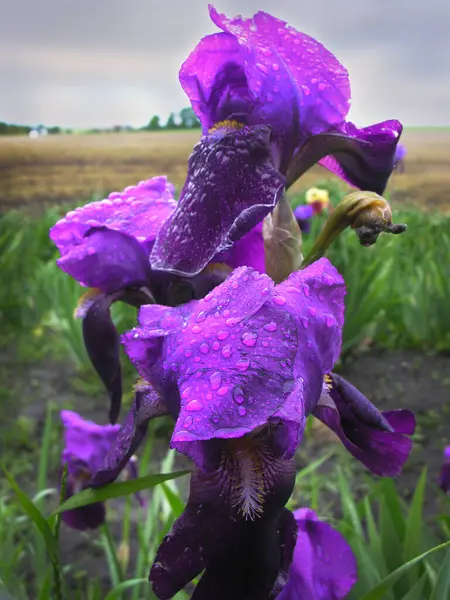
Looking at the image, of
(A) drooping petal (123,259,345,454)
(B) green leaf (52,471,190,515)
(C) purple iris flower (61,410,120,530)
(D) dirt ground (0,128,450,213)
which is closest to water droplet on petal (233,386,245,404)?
(A) drooping petal (123,259,345,454)

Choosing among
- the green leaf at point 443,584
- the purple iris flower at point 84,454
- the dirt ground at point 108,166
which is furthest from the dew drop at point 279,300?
the dirt ground at point 108,166

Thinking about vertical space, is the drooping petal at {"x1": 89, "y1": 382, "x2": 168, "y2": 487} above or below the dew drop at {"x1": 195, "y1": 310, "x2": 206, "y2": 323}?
below

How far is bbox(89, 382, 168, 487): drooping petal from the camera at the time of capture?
18.9 inches

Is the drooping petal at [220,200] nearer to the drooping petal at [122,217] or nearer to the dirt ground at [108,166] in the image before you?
the drooping petal at [122,217]

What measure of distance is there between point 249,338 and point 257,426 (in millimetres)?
54

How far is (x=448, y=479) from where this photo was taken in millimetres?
957

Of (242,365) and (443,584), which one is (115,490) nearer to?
(242,365)

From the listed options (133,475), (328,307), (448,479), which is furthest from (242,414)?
(448,479)

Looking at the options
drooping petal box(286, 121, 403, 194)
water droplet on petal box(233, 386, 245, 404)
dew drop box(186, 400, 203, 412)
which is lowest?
dew drop box(186, 400, 203, 412)

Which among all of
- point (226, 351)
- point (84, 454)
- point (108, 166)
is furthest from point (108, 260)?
point (108, 166)

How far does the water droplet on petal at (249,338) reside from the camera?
352 millimetres

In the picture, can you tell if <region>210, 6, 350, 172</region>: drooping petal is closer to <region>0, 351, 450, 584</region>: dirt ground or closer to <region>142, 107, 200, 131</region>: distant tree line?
<region>142, 107, 200, 131</region>: distant tree line

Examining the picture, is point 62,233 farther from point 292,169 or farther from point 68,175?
point 68,175

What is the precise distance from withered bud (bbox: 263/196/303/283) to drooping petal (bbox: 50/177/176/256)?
12 centimetres
